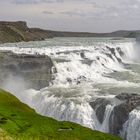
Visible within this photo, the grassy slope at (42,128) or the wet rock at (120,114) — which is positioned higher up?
the grassy slope at (42,128)

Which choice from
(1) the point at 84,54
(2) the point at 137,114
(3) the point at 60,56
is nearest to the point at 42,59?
(3) the point at 60,56

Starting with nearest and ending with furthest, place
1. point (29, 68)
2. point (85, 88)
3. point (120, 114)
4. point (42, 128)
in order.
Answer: point (42, 128) → point (120, 114) → point (85, 88) → point (29, 68)

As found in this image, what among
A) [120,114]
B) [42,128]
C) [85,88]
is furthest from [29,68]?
[42,128]

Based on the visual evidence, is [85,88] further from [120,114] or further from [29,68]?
[120,114]

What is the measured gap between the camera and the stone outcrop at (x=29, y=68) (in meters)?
52.7

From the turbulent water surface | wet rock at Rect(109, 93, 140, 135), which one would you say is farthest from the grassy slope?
wet rock at Rect(109, 93, 140, 135)

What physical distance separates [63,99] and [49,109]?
1733 mm

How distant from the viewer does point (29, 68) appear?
55719 mm

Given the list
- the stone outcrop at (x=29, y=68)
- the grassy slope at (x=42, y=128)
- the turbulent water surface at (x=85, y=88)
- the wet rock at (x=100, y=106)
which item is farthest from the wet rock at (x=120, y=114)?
the stone outcrop at (x=29, y=68)

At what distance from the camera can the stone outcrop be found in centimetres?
5266

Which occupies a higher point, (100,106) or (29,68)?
(29,68)

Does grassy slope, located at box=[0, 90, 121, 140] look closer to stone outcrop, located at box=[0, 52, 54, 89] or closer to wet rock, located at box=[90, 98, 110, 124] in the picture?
wet rock, located at box=[90, 98, 110, 124]

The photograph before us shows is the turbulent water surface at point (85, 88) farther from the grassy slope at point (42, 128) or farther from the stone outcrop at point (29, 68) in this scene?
the grassy slope at point (42, 128)

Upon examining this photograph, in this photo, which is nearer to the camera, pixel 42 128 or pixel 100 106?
pixel 42 128
